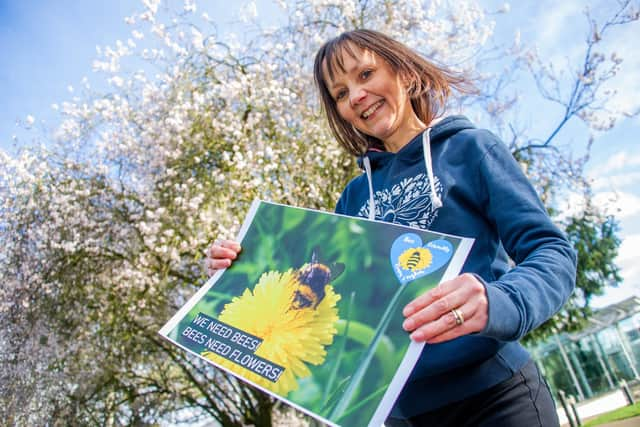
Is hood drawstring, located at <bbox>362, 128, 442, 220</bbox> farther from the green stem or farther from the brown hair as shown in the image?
the green stem

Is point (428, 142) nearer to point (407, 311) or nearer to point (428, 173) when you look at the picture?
point (428, 173)

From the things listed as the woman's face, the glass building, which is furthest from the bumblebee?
the glass building

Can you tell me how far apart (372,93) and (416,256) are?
733 millimetres

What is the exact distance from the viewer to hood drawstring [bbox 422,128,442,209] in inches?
53.0

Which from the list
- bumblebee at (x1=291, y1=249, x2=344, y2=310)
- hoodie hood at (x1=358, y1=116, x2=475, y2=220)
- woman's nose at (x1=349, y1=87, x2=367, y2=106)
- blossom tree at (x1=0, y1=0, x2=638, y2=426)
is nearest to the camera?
bumblebee at (x1=291, y1=249, x2=344, y2=310)

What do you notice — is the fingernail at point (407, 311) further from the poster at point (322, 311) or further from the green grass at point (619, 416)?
the green grass at point (619, 416)

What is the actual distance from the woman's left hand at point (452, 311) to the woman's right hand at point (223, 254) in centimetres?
67

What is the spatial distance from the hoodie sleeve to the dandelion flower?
1.21 feet

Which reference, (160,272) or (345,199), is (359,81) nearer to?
(345,199)

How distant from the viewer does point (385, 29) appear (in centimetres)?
761

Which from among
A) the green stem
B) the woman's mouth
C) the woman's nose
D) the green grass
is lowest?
the green grass

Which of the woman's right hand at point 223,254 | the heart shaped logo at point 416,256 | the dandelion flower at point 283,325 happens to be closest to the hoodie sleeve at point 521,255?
the heart shaped logo at point 416,256

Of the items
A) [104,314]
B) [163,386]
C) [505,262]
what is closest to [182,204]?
[104,314]

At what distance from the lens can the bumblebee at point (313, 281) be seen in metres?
1.16
